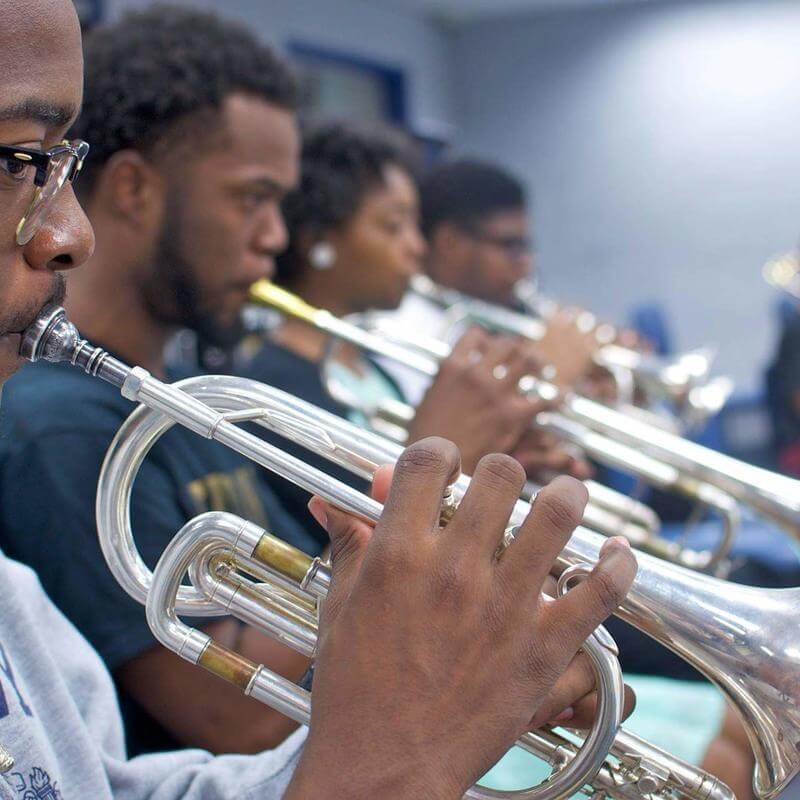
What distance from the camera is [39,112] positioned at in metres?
0.81

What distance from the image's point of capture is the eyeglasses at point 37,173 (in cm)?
80

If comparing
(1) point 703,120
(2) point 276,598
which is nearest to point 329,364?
(2) point 276,598

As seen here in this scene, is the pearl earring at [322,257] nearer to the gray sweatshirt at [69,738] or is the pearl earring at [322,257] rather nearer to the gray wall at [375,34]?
the gray sweatshirt at [69,738]

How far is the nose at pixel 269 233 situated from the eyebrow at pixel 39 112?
32.2 inches

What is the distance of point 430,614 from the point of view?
71cm

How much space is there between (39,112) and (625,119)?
6.54 metres

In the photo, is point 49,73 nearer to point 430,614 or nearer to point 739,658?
point 430,614

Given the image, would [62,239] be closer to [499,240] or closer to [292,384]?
[292,384]

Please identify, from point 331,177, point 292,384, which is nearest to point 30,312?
point 292,384

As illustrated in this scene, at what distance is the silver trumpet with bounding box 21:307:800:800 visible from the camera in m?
0.85

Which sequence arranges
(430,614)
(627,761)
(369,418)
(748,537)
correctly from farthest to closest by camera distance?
(748,537) < (369,418) < (627,761) < (430,614)

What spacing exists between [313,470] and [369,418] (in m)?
1.09

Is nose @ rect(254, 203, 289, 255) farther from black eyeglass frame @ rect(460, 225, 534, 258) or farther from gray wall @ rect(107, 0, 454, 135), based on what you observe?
gray wall @ rect(107, 0, 454, 135)

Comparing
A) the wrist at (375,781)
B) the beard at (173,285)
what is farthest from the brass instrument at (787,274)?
the wrist at (375,781)
